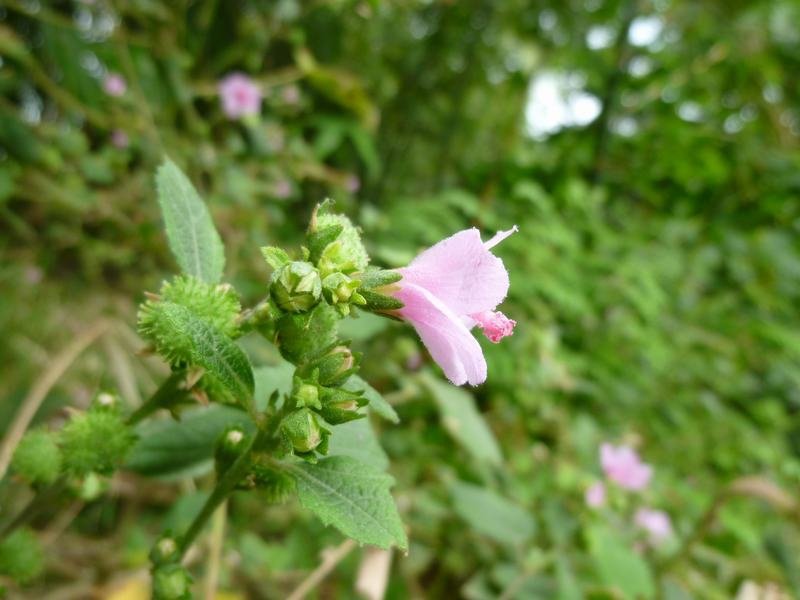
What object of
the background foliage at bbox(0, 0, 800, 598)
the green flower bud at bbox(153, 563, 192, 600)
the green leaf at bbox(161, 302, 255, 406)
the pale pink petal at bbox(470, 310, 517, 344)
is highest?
the background foliage at bbox(0, 0, 800, 598)

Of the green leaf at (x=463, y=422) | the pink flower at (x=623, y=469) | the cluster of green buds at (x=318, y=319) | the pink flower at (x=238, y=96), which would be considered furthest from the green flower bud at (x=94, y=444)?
the pink flower at (x=238, y=96)

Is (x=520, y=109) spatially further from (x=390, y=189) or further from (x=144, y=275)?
(x=144, y=275)

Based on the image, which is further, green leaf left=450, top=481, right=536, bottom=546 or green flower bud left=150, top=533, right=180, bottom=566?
green leaf left=450, top=481, right=536, bottom=546

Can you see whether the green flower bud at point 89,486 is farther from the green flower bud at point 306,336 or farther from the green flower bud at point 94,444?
the green flower bud at point 306,336

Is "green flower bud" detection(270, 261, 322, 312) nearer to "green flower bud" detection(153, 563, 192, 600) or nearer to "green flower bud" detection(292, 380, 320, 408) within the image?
"green flower bud" detection(292, 380, 320, 408)

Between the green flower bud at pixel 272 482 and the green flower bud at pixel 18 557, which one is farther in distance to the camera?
the green flower bud at pixel 18 557

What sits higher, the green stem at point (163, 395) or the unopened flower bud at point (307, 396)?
the green stem at point (163, 395)

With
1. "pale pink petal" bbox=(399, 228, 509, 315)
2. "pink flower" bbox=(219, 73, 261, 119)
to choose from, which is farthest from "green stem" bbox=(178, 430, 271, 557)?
"pink flower" bbox=(219, 73, 261, 119)
